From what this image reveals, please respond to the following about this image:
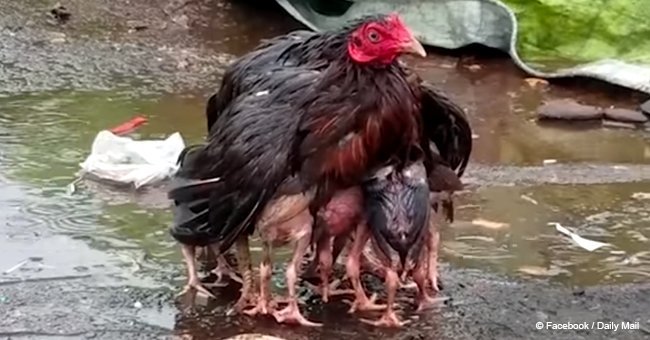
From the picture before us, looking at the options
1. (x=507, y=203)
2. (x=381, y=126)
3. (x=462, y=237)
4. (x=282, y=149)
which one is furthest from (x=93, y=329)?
(x=507, y=203)

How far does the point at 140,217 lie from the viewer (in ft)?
18.6

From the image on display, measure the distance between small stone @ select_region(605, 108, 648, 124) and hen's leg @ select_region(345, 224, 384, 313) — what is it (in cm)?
316

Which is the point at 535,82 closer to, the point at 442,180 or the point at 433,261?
the point at 433,261

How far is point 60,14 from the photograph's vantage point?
367 inches

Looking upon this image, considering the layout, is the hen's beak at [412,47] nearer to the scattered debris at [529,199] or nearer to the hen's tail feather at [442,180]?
the hen's tail feather at [442,180]

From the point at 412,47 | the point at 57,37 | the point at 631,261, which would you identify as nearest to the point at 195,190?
the point at 412,47

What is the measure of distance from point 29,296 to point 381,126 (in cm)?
143

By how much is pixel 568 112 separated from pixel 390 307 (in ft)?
10.7

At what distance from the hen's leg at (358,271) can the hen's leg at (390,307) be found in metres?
0.09

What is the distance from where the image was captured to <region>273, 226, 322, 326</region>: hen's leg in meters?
4.50

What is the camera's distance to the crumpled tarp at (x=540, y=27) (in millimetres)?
8562

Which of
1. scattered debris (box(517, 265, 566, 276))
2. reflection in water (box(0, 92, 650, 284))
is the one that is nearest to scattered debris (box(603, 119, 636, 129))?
reflection in water (box(0, 92, 650, 284))

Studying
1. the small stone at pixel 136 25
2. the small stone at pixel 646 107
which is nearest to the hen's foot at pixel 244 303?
the small stone at pixel 646 107

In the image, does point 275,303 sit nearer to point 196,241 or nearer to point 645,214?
point 196,241
